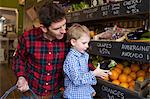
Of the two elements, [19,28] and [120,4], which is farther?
[19,28]

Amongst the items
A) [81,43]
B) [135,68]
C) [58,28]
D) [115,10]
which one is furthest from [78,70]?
[135,68]

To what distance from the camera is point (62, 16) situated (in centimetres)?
148

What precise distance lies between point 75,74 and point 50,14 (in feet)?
1.31

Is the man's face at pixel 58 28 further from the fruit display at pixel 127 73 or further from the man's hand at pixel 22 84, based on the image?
the fruit display at pixel 127 73

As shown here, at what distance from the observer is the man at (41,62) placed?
5.30 feet

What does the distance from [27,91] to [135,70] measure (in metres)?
1.02

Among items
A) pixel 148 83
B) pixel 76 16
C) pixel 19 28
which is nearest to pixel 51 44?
pixel 148 83

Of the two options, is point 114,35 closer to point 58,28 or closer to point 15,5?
point 58,28

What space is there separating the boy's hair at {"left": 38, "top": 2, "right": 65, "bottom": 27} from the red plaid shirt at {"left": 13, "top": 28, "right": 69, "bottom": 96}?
0.56 feet

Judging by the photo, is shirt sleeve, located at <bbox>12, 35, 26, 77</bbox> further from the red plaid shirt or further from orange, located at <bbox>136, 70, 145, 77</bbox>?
orange, located at <bbox>136, 70, 145, 77</bbox>

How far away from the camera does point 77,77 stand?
1.51m

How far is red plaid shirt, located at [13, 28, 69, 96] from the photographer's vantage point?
1.62m

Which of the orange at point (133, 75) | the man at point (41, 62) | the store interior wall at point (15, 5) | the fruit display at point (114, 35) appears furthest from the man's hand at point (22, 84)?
the store interior wall at point (15, 5)

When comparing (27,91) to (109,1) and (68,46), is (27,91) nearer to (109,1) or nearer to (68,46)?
(68,46)
